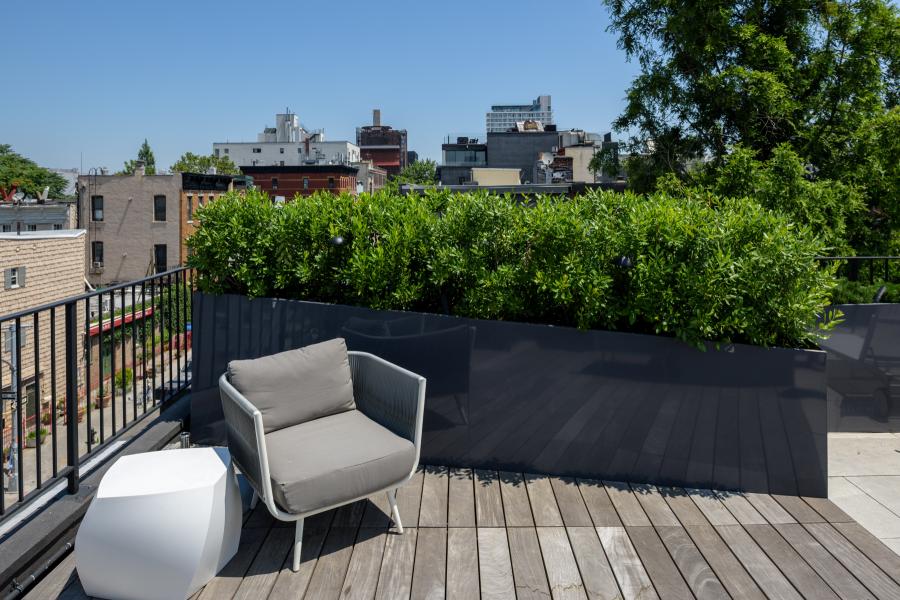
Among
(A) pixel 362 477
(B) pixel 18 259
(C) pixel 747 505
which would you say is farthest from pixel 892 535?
(B) pixel 18 259

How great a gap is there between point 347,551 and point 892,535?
100.0 inches

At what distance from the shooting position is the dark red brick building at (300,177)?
61406 mm

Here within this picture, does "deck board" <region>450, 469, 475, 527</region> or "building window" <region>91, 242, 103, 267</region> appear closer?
"deck board" <region>450, 469, 475, 527</region>

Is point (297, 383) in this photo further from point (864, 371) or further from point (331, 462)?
point (864, 371)

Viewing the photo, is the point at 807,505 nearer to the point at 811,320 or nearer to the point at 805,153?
the point at 811,320

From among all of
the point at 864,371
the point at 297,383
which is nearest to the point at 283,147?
the point at 864,371

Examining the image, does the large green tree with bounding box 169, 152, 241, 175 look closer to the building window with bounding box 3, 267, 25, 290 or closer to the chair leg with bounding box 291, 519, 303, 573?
the building window with bounding box 3, 267, 25, 290

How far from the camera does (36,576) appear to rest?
2516 mm

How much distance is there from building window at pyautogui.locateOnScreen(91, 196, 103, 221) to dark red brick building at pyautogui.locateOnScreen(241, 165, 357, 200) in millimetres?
19573

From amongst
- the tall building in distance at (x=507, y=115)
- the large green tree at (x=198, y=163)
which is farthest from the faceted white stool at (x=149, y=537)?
the tall building in distance at (x=507, y=115)

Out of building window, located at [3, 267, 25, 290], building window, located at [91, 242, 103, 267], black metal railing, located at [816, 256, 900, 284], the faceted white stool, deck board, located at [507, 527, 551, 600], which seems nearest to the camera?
the faceted white stool

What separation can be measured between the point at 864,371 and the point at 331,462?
4259 millimetres

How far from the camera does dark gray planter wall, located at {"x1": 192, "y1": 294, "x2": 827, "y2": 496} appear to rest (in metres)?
3.52

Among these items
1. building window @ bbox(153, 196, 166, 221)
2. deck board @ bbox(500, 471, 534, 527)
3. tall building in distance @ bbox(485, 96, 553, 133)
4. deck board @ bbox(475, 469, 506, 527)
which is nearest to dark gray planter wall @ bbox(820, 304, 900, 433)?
deck board @ bbox(500, 471, 534, 527)
